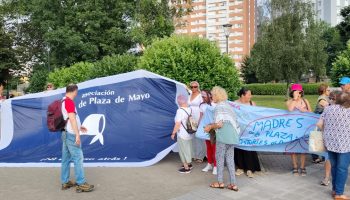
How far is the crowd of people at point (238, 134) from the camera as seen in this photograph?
18.5ft

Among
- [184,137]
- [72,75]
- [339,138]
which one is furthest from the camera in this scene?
[72,75]

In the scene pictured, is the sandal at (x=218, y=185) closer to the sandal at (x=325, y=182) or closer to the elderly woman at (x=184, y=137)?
the elderly woman at (x=184, y=137)

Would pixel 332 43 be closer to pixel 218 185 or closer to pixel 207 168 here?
pixel 207 168

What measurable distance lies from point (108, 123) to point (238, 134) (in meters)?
3.36

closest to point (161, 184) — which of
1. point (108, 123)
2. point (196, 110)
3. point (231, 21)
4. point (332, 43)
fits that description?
point (196, 110)

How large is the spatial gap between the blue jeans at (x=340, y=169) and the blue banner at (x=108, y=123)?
3.50 meters

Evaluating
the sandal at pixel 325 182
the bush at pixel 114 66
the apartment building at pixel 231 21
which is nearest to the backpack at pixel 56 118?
the sandal at pixel 325 182

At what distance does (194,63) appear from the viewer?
32.2 ft

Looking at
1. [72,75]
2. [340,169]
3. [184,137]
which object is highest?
[72,75]

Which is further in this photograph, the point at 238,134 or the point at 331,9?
the point at 331,9

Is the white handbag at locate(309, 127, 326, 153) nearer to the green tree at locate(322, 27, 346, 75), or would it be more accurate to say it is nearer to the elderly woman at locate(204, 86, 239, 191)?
the elderly woman at locate(204, 86, 239, 191)

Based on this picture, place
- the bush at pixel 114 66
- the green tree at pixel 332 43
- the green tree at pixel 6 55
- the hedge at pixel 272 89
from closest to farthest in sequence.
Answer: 1. the bush at pixel 114 66
2. the green tree at pixel 6 55
3. the hedge at pixel 272 89
4. the green tree at pixel 332 43

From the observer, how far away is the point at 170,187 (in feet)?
21.1

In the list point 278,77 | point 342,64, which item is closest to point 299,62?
point 278,77
